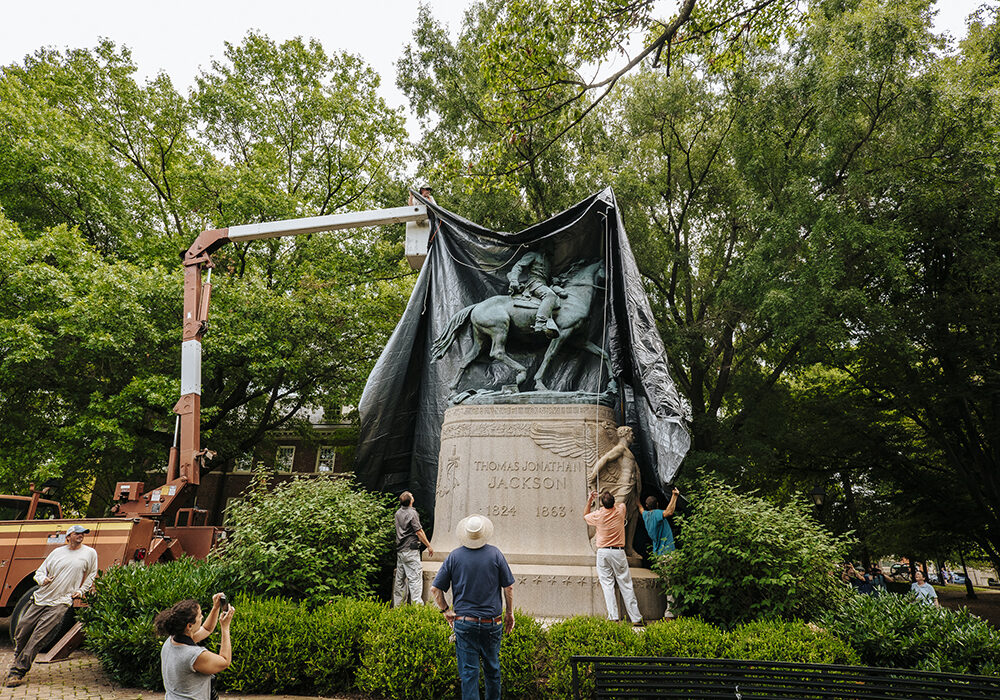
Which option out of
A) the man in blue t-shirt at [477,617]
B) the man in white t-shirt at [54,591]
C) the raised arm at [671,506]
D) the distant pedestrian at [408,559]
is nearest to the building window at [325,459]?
the distant pedestrian at [408,559]

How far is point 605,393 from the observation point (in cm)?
1047

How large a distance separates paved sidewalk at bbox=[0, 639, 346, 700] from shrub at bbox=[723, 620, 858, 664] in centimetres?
424

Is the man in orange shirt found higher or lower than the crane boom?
lower

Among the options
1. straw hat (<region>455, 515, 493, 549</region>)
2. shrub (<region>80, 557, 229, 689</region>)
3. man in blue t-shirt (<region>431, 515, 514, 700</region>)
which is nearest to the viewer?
man in blue t-shirt (<region>431, 515, 514, 700</region>)

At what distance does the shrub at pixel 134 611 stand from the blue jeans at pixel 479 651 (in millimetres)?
3592

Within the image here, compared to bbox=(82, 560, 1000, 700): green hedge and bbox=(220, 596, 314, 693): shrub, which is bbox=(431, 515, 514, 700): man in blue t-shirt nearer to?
bbox=(82, 560, 1000, 700): green hedge

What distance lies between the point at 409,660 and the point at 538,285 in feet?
22.4

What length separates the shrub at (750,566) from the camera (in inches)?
299

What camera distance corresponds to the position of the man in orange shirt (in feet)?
26.5

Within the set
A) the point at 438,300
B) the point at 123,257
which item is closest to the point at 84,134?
the point at 123,257

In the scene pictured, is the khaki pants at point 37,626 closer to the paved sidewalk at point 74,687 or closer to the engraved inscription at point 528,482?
the paved sidewalk at point 74,687

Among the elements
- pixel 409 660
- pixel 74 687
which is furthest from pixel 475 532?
pixel 74 687

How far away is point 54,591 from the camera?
7.72 m

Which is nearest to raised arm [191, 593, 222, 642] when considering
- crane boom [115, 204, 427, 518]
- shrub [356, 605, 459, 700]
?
shrub [356, 605, 459, 700]
